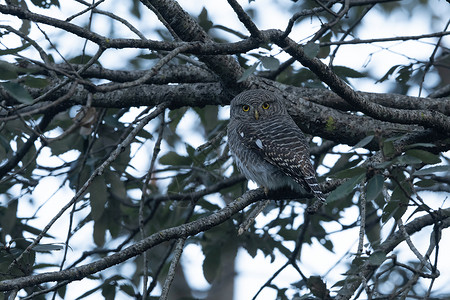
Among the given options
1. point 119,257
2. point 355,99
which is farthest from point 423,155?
point 119,257

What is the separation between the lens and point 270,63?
291 centimetres

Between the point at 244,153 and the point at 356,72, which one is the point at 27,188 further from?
the point at 356,72

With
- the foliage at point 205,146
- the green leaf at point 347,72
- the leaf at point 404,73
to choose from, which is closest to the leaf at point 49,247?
the foliage at point 205,146

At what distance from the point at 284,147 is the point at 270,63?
5.47 ft

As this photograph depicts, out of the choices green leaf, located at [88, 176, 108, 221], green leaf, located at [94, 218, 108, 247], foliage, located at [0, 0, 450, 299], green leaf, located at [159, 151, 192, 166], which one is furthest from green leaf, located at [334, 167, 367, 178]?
green leaf, located at [94, 218, 108, 247]

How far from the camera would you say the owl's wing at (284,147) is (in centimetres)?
414

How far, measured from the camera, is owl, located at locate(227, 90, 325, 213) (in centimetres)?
428

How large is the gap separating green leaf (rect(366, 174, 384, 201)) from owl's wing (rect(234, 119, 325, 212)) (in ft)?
4.00

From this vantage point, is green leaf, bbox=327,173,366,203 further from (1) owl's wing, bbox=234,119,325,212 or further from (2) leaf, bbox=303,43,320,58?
(1) owl's wing, bbox=234,119,325,212

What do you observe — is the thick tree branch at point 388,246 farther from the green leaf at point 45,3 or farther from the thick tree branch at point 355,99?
the green leaf at point 45,3

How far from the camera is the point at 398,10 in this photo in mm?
10031

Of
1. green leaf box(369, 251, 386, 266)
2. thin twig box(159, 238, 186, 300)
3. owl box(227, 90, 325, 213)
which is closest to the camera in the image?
green leaf box(369, 251, 386, 266)

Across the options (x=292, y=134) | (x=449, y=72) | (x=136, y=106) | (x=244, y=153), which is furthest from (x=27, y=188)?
(x=449, y=72)

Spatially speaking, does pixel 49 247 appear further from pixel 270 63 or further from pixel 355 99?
pixel 355 99
